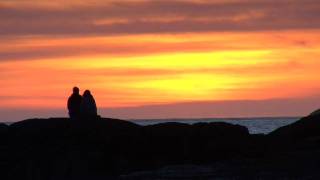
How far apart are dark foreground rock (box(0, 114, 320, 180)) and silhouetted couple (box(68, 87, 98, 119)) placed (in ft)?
2.55

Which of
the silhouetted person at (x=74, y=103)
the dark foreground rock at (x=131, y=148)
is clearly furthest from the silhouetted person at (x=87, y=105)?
the silhouetted person at (x=74, y=103)

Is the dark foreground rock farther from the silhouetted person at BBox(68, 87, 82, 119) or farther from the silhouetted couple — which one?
the silhouetted person at BBox(68, 87, 82, 119)

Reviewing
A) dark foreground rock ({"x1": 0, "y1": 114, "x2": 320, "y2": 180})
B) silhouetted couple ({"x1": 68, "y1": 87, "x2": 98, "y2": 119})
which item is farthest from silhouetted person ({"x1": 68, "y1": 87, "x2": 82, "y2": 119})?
dark foreground rock ({"x1": 0, "y1": 114, "x2": 320, "y2": 180})

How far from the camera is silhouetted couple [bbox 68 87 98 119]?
46.9 metres

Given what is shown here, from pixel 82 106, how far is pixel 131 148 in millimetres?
3948

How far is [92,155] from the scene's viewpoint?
1714 inches

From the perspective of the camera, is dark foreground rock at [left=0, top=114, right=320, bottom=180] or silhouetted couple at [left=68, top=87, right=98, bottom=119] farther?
silhouetted couple at [left=68, top=87, right=98, bottom=119]

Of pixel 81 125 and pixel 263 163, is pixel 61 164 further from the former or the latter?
pixel 263 163

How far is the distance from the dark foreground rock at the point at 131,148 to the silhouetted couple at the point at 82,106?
0.78m

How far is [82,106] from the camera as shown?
47.1 meters

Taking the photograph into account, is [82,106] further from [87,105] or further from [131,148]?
[131,148]

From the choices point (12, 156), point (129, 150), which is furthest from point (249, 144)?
point (12, 156)

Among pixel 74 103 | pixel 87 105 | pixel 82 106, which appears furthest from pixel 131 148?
pixel 74 103

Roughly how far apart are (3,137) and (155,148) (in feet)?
28.6
